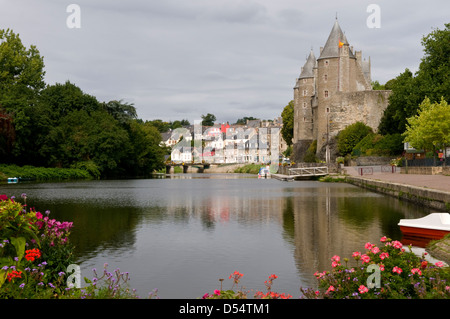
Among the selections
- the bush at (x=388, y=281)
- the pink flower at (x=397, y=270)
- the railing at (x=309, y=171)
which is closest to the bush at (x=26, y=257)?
the bush at (x=388, y=281)

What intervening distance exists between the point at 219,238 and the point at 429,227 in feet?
18.6

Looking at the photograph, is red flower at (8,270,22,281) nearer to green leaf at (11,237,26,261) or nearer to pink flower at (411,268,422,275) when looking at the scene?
green leaf at (11,237,26,261)

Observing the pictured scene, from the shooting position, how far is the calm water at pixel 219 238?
10.5 m

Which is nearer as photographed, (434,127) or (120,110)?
(434,127)

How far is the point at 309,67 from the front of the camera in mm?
96438

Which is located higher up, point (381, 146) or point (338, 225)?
point (381, 146)

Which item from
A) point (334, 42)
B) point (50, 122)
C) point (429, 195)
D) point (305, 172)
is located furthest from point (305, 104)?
point (429, 195)

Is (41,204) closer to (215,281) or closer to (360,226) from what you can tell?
(360,226)

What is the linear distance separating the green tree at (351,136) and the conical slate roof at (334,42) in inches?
474

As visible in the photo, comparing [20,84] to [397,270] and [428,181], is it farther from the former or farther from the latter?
[397,270]

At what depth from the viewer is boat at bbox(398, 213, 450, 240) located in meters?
13.2

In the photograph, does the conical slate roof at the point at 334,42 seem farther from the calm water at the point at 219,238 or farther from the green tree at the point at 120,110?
the calm water at the point at 219,238
